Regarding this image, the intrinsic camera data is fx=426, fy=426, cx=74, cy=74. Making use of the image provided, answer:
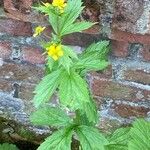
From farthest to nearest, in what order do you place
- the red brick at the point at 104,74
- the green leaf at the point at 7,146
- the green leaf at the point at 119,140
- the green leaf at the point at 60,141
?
1. the green leaf at the point at 7,146
2. the red brick at the point at 104,74
3. the green leaf at the point at 119,140
4. the green leaf at the point at 60,141

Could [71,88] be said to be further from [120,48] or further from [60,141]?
[120,48]

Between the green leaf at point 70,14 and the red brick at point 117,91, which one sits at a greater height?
the green leaf at point 70,14

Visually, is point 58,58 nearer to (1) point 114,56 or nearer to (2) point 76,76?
(2) point 76,76

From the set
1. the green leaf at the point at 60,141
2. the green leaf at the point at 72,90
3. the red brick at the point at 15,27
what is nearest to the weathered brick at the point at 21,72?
the red brick at the point at 15,27

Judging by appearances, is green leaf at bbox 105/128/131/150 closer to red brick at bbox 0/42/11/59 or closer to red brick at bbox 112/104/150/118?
red brick at bbox 112/104/150/118

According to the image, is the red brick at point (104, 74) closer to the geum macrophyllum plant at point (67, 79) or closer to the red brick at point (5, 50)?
the geum macrophyllum plant at point (67, 79)

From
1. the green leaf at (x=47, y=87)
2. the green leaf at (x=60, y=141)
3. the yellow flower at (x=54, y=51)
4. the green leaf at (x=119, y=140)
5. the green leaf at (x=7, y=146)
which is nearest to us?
the yellow flower at (x=54, y=51)

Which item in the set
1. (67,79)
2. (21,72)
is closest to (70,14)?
(67,79)
